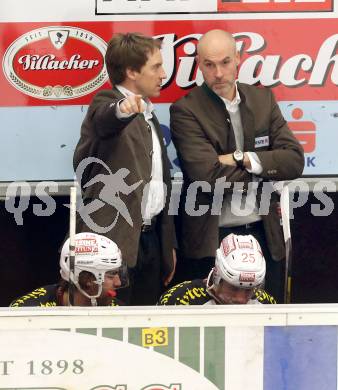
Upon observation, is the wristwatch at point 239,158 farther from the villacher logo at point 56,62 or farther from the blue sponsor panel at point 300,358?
the blue sponsor panel at point 300,358

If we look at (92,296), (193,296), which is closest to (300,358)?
(193,296)

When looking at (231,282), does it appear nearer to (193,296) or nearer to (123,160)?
(193,296)

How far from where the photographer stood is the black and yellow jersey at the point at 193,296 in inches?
252

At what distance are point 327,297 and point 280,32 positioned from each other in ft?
5.69

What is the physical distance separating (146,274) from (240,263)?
88 centimetres

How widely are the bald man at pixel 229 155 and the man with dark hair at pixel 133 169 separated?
195 millimetres

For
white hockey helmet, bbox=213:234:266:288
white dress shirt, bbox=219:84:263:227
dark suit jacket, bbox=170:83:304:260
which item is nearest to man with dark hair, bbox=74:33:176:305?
dark suit jacket, bbox=170:83:304:260

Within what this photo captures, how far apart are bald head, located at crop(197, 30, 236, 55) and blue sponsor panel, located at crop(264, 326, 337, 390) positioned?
2.12 m

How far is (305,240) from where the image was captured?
789 centimetres

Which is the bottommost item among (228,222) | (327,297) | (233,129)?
(327,297)

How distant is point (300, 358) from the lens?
5.43 metres

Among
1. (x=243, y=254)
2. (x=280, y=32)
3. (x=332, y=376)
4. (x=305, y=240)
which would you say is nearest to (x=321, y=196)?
(x=305, y=240)

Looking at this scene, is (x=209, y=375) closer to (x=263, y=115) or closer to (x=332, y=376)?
(x=332, y=376)

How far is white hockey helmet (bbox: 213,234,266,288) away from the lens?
6199mm
